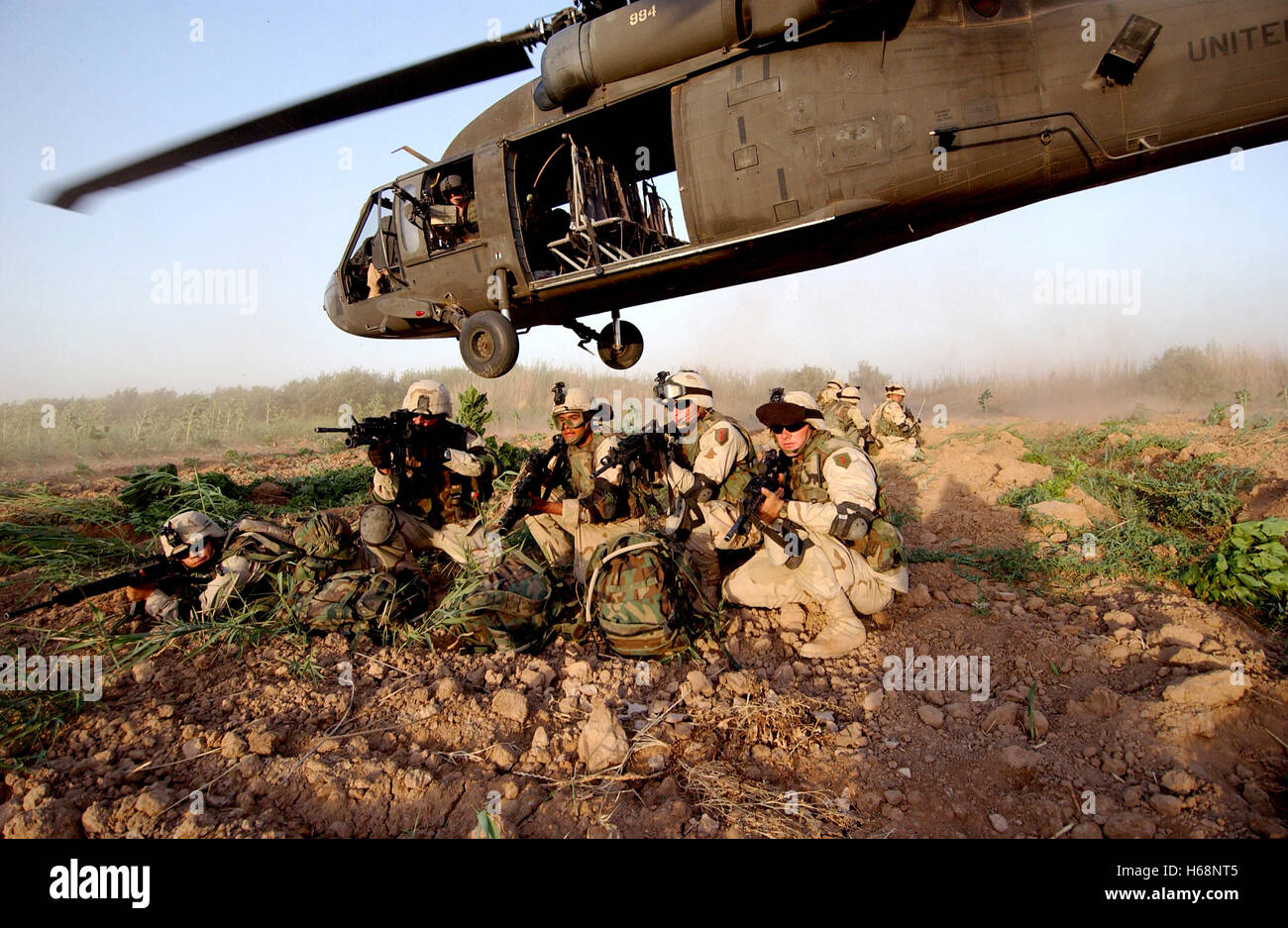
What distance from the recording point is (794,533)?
13.2ft

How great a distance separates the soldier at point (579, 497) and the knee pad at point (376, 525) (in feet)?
3.76

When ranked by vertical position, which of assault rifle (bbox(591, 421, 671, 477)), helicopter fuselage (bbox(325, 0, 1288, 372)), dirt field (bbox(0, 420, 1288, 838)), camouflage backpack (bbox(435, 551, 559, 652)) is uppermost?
helicopter fuselage (bbox(325, 0, 1288, 372))

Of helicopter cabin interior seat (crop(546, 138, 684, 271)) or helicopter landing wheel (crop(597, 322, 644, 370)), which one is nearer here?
helicopter cabin interior seat (crop(546, 138, 684, 271))

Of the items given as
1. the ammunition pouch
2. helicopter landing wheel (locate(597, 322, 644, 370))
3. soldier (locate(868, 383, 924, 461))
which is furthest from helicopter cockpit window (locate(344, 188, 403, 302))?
soldier (locate(868, 383, 924, 461))

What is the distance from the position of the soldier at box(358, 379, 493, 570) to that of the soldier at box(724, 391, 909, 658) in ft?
7.68

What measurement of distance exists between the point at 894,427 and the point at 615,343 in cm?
556

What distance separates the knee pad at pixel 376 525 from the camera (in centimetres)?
474

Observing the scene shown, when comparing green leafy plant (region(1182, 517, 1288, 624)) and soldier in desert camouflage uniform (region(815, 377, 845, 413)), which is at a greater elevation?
soldier in desert camouflage uniform (region(815, 377, 845, 413))

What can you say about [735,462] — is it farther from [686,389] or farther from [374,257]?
[374,257]

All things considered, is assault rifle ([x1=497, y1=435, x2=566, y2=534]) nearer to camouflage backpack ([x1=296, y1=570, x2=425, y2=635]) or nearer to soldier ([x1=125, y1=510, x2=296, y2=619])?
camouflage backpack ([x1=296, y1=570, x2=425, y2=635])

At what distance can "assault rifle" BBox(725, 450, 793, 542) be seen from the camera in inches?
158

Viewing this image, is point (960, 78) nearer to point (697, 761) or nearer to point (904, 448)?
point (697, 761)

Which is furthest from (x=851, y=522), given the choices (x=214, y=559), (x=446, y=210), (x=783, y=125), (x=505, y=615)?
(x=446, y=210)
